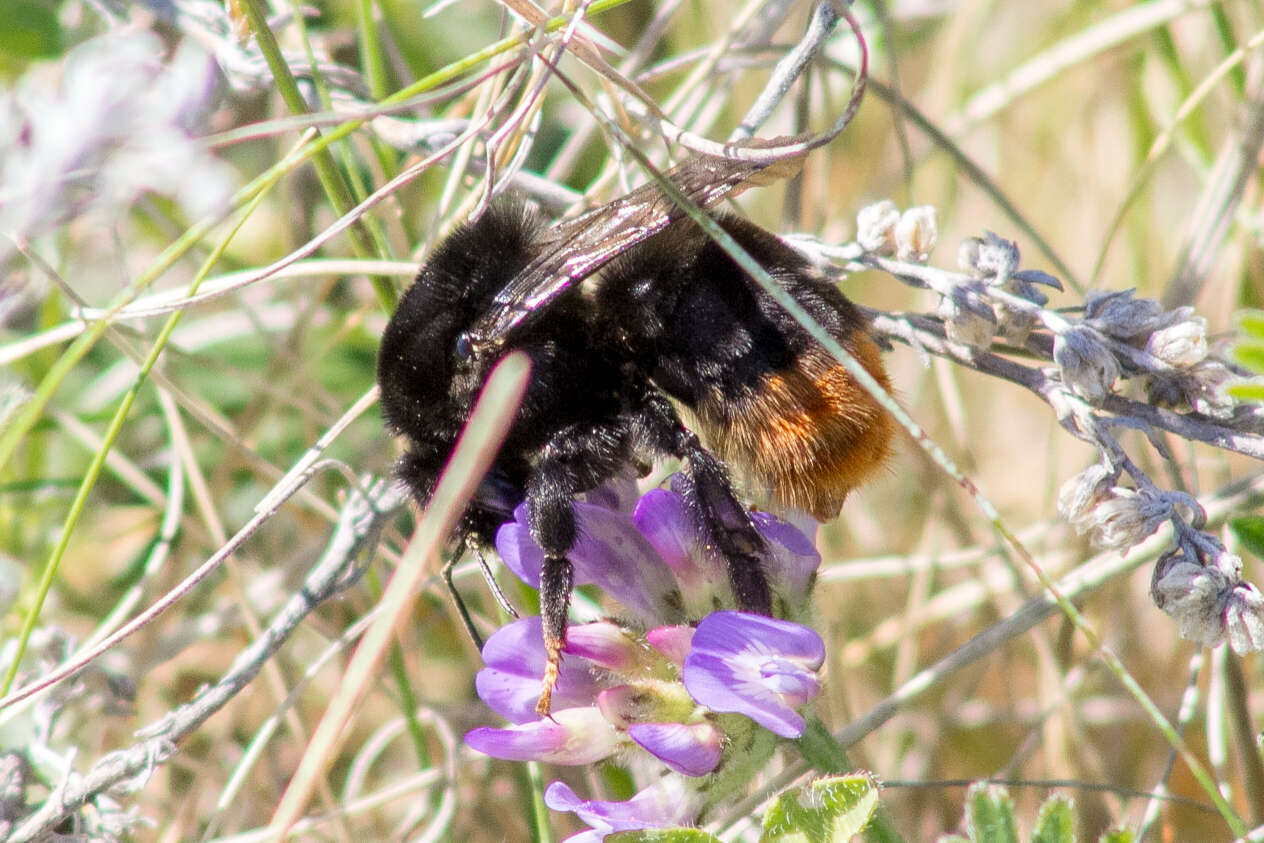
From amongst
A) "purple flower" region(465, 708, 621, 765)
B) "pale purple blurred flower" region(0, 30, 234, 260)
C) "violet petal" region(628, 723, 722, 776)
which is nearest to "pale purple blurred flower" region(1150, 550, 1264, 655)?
"violet petal" region(628, 723, 722, 776)

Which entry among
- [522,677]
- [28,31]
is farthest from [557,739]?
[28,31]

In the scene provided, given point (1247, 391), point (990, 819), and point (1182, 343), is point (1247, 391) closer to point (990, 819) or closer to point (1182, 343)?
point (1182, 343)

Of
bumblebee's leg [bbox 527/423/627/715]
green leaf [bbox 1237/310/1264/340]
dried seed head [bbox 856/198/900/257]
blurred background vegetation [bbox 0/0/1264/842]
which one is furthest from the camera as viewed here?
blurred background vegetation [bbox 0/0/1264/842]

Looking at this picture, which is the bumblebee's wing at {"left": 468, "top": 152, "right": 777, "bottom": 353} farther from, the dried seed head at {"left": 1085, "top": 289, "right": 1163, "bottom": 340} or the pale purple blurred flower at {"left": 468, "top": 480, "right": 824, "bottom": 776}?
the dried seed head at {"left": 1085, "top": 289, "right": 1163, "bottom": 340}

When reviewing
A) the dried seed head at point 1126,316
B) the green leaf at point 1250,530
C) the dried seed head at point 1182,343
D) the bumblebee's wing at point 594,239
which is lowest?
the green leaf at point 1250,530

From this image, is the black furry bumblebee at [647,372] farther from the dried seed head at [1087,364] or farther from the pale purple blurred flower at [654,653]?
the dried seed head at [1087,364]

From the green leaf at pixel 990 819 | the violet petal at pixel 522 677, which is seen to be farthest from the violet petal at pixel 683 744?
the green leaf at pixel 990 819

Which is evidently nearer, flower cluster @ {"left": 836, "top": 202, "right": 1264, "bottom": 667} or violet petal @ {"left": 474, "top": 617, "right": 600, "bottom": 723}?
flower cluster @ {"left": 836, "top": 202, "right": 1264, "bottom": 667}

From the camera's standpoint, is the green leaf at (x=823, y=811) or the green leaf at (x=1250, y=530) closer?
the green leaf at (x=823, y=811)
